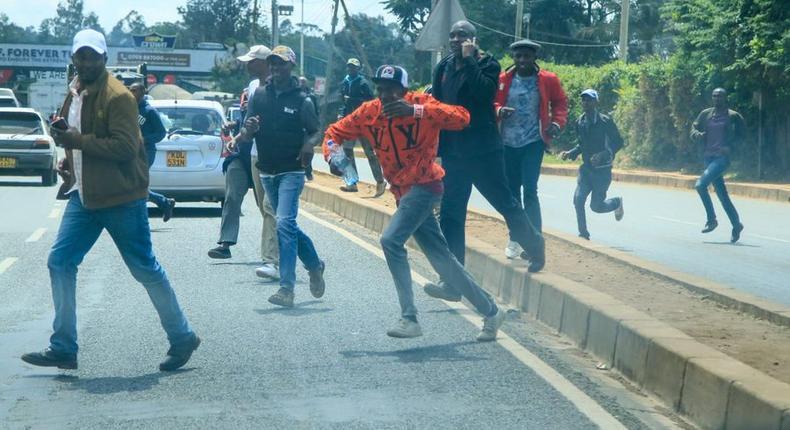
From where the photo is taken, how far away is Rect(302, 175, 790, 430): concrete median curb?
5.92 metres

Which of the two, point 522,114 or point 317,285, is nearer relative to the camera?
point 317,285

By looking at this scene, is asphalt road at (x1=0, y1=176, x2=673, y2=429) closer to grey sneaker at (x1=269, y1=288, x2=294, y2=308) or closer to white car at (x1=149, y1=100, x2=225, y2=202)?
grey sneaker at (x1=269, y1=288, x2=294, y2=308)

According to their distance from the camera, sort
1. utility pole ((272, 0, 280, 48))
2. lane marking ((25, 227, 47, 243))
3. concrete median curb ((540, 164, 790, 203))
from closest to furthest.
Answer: lane marking ((25, 227, 47, 243)), concrete median curb ((540, 164, 790, 203)), utility pole ((272, 0, 280, 48))

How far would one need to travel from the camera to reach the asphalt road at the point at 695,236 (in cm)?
1278

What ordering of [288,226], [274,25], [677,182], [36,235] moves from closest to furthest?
[288,226], [36,235], [677,182], [274,25]

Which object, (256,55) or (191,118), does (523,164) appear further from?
(191,118)

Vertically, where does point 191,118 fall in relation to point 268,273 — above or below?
above

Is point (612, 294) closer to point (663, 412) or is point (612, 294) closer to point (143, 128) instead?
point (663, 412)

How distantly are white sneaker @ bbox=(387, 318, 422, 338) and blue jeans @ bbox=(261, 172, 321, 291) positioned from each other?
1506 millimetres

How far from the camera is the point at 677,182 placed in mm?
29766

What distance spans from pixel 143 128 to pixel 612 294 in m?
6.07

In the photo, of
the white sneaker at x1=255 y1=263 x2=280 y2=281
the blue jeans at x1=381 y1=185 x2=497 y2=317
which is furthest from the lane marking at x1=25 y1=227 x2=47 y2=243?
the blue jeans at x1=381 y1=185 x2=497 y2=317

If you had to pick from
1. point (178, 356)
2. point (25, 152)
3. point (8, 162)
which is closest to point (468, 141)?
point (178, 356)

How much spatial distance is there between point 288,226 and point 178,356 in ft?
8.83
